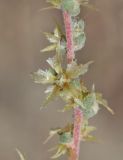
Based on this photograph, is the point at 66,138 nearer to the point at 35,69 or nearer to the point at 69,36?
the point at 69,36

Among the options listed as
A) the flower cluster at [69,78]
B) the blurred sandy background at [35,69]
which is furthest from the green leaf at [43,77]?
the blurred sandy background at [35,69]

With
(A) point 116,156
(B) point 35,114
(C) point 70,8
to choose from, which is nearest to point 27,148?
(B) point 35,114

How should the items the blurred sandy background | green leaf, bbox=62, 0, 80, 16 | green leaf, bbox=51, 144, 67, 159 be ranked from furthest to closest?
the blurred sandy background
green leaf, bbox=51, 144, 67, 159
green leaf, bbox=62, 0, 80, 16

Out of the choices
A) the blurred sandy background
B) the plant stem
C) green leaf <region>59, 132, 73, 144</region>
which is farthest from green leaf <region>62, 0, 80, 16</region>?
the blurred sandy background

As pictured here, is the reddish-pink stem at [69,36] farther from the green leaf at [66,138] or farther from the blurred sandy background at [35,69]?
the blurred sandy background at [35,69]

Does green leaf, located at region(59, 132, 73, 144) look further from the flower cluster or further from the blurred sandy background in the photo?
the blurred sandy background

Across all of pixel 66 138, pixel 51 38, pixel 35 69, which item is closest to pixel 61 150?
pixel 66 138

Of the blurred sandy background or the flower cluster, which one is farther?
the blurred sandy background

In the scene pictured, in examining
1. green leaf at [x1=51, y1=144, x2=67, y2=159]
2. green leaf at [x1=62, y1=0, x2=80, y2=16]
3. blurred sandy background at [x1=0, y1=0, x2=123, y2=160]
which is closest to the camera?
green leaf at [x1=62, y1=0, x2=80, y2=16]

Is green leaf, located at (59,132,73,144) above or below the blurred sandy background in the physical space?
above
